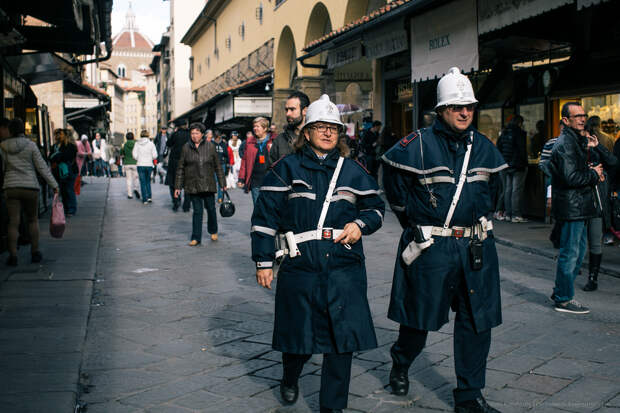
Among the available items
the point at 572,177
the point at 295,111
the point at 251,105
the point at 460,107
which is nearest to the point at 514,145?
the point at 572,177

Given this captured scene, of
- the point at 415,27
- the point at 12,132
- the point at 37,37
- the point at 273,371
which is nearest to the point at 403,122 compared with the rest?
the point at 415,27

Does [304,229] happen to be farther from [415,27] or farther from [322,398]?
[415,27]

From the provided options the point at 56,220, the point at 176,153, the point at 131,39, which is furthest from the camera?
the point at 131,39

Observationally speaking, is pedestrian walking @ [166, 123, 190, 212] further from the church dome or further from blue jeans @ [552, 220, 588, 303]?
the church dome

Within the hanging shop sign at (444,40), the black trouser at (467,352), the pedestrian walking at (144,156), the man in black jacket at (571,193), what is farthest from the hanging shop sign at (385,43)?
the black trouser at (467,352)

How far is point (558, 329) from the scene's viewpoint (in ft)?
17.7

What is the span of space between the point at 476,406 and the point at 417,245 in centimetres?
86

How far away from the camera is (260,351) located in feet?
16.1

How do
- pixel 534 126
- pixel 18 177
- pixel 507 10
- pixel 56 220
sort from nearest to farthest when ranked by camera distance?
pixel 18 177 < pixel 56 220 < pixel 507 10 < pixel 534 126

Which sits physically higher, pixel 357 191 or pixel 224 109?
pixel 224 109

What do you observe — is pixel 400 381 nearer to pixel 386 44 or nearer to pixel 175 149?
pixel 386 44

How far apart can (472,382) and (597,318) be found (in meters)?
2.57

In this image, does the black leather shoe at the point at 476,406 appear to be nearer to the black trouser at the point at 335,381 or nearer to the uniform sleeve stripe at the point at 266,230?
the black trouser at the point at 335,381

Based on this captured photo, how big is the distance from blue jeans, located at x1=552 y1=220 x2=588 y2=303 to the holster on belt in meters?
2.70
